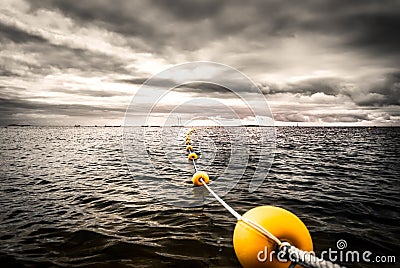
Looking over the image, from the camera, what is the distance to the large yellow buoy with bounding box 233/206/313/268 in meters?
2.80

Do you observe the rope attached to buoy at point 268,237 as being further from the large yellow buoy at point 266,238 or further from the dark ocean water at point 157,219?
the dark ocean water at point 157,219

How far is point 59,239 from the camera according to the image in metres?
5.51

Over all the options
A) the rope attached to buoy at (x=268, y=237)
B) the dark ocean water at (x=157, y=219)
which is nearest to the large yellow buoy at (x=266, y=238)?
the rope attached to buoy at (x=268, y=237)

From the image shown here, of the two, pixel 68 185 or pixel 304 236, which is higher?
pixel 304 236

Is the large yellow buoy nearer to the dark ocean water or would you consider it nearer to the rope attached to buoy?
the rope attached to buoy

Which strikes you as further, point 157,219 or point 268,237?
point 157,219


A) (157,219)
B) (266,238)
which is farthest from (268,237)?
(157,219)

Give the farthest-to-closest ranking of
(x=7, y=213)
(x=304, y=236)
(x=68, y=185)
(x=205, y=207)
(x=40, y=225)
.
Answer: (x=68, y=185) < (x=205, y=207) < (x=7, y=213) < (x=40, y=225) < (x=304, y=236)

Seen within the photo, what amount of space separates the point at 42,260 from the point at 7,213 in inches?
152

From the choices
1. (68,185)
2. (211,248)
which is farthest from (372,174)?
(68,185)

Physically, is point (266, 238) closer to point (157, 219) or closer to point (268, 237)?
point (268, 237)

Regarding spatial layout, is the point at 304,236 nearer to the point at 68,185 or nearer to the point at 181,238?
the point at 181,238

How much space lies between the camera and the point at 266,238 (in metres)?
2.78

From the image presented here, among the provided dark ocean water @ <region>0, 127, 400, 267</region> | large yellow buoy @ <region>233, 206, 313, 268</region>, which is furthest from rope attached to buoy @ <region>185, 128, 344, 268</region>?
dark ocean water @ <region>0, 127, 400, 267</region>
